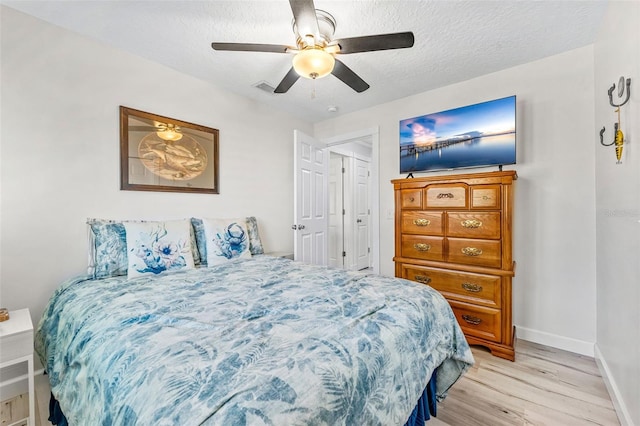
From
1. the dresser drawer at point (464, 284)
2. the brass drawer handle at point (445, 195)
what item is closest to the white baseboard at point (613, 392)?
the dresser drawer at point (464, 284)

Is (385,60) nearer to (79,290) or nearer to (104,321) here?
(104,321)

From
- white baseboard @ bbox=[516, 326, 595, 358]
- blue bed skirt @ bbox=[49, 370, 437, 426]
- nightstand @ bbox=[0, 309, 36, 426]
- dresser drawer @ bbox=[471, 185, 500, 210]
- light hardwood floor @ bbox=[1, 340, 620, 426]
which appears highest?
dresser drawer @ bbox=[471, 185, 500, 210]

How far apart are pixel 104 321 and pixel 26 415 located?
110 centimetres

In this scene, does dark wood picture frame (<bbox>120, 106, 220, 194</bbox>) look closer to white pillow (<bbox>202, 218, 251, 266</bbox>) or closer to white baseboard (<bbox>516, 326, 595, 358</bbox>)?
white pillow (<bbox>202, 218, 251, 266</bbox>)

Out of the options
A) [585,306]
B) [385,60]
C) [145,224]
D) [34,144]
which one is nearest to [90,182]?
[34,144]

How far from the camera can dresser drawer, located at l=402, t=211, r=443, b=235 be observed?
2521 millimetres

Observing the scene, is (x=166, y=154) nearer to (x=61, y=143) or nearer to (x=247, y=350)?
(x=61, y=143)

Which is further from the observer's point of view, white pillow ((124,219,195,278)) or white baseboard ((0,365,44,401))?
white pillow ((124,219,195,278))

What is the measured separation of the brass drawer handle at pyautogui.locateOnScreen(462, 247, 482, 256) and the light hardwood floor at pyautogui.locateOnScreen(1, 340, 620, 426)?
2.77 feet

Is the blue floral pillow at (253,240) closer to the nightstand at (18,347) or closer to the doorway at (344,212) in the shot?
the nightstand at (18,347)

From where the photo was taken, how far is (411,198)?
2.70 meters

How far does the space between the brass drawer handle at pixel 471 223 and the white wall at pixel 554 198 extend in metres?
0.56

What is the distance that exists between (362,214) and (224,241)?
11.4 ft

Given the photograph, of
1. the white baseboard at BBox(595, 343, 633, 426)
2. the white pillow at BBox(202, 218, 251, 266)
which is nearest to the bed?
the white pillow at BBox(202, 218, 251, 266)
